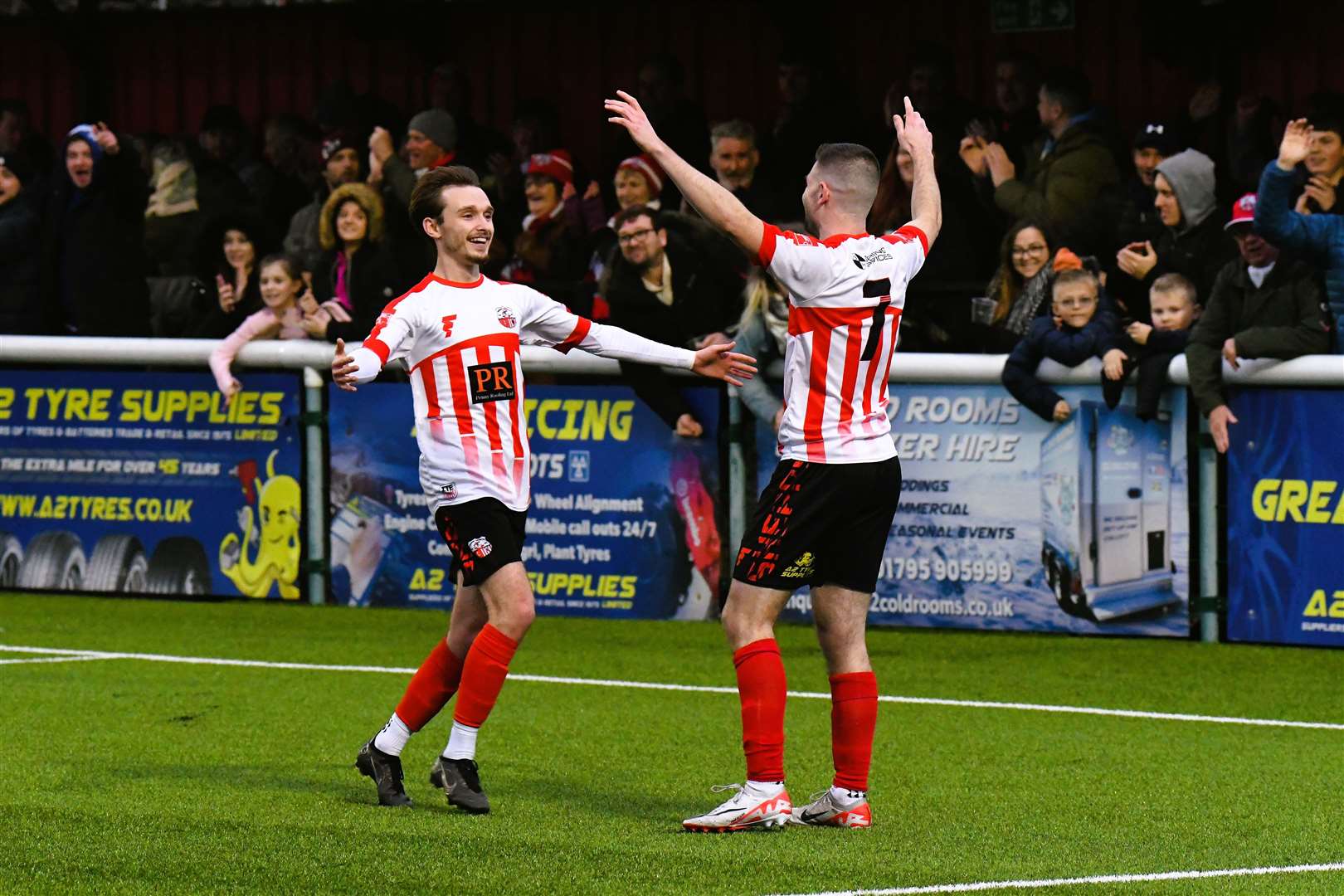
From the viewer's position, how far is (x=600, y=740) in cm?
865

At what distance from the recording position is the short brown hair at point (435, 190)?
7.26 metres

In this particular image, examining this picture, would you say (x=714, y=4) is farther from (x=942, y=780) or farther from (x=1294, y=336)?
(x=942, y=780)

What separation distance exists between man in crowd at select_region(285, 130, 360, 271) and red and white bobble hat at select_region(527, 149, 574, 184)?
1.15m

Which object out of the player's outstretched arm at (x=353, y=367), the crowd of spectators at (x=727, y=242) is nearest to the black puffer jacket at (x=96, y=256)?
the crowd of spectators at (x=727, y=242)

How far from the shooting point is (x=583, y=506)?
12117 millimetres

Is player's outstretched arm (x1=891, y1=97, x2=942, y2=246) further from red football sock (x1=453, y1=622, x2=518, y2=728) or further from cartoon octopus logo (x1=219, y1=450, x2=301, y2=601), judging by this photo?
cartoon octopus logo (x1=219, y1=450, x2=301, y2=601)

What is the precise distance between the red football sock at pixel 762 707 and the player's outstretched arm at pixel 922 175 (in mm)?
1356

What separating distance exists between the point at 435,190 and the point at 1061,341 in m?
4.58

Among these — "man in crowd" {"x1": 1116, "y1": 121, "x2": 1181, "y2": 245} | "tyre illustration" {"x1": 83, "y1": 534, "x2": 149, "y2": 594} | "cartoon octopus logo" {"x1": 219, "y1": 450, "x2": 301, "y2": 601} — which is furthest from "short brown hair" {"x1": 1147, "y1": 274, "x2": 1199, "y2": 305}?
"tyre illustration" {"x1": 83, "y1": 534, "x2": 149, "y2": 594}

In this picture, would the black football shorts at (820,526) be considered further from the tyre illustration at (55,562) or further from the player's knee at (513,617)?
the tyre illustration at (55,562)

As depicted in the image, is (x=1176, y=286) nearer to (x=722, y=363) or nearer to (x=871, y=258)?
(x=722, y=363)

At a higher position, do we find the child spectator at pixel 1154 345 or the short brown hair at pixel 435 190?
the short brown hair at pixel 435 190

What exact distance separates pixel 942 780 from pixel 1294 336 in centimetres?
377

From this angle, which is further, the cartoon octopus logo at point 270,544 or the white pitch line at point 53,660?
the cartoon octopus logo at point 270,544
